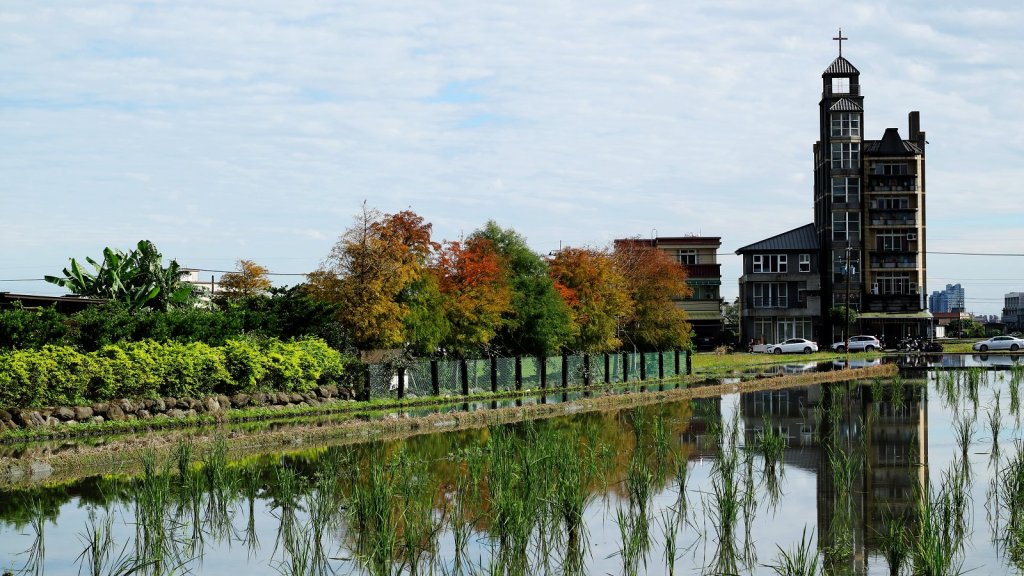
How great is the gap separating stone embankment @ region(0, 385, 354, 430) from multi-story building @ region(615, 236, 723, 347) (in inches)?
2310

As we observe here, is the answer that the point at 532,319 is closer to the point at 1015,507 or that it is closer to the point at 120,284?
the point at 120,284

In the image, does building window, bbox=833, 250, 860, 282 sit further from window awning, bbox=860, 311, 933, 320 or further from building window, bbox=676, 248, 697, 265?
building window, bbox=676, 248, 697, 265

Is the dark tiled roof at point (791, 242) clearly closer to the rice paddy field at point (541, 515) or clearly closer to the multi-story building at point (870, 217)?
the multi-story building at point (870, 217)

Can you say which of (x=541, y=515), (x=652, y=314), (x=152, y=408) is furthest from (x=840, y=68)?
(x=541, y=515)

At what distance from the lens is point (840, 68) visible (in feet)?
276

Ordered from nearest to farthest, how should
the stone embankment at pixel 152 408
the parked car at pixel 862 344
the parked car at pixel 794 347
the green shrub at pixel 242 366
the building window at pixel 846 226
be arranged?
the stone embankment at pixel 152 408, the green shrub at pixel 242 366, the parked car at pixel 862 344, the parked car at pixel 794 347, the building window at pixel 846 226

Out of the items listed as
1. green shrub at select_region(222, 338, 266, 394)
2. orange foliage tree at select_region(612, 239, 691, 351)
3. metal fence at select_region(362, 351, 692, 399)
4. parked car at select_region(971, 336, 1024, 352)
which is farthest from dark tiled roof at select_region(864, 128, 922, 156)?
green shrub at select_region(222, 338, 266, 394)

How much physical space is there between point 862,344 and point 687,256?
58.3 ft

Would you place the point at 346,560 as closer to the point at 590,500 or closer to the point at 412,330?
the point at 590,500

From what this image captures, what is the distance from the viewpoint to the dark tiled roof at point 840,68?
3295 inches

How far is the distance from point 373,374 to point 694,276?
57445 mm

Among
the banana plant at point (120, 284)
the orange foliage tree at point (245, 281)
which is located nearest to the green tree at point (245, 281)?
the orange foliage tree at point (245, 281)

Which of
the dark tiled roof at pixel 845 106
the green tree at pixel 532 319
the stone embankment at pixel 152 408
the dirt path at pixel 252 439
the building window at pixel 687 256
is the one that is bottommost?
the dirt path at pixel 252 439

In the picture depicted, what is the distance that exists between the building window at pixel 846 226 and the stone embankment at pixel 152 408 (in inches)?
2337
